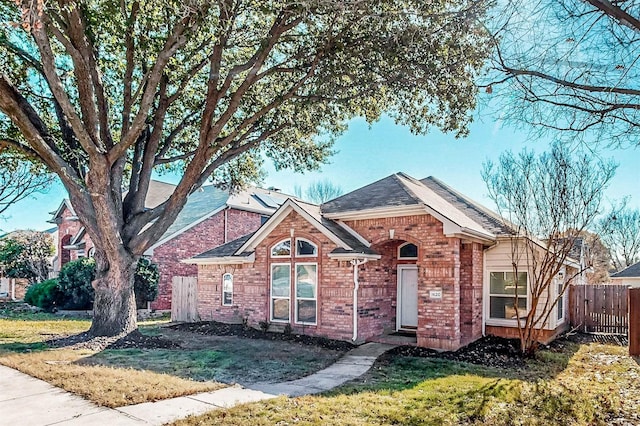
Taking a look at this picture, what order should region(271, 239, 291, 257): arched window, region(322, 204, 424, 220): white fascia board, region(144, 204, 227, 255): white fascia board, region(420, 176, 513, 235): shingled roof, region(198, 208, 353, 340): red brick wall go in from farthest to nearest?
region(144, 204, 227, 255): white fascia board
region(420, 176, 513, 235): shingled roof
region(271, 239, 291, 257): arched window
region(198, 208, 353, 340): red brick wall
region(322, 204, 424, 220): white fascia board

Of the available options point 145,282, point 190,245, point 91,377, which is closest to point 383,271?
point 91,377

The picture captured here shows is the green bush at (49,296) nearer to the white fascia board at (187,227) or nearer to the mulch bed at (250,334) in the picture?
the white fascia board at (187,227)

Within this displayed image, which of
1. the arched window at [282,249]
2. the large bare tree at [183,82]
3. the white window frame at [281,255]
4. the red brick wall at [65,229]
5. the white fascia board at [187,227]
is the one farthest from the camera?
the red brick wall at [65,229]

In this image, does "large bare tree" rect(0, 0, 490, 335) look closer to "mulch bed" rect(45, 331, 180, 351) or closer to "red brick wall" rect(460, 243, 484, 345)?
"mulch bed" rect(45, 331, 180, 351)

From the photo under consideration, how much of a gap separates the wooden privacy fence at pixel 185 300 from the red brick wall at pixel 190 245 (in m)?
3.53

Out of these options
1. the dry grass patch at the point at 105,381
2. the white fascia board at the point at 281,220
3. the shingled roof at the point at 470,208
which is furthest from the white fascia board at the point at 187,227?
the dry grass patch at the point at 105,381

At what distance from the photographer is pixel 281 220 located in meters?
14.1

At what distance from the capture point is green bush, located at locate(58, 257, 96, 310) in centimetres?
1964

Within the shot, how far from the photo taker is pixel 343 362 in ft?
33.2

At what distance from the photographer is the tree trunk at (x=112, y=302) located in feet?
39.5

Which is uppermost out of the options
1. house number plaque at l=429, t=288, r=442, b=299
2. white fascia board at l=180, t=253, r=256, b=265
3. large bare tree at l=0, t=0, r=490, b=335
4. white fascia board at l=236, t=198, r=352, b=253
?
large bare tree at l=0, t=0, r=490, b=335

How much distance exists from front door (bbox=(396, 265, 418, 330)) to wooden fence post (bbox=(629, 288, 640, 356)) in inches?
256

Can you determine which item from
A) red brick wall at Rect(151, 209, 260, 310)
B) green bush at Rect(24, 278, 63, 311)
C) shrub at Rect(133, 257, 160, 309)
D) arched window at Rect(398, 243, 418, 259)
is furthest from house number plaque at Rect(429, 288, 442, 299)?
green bush at Rect(24, 278, 63, 311)

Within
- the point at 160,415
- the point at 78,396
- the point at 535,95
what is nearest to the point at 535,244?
the point at 535,95
